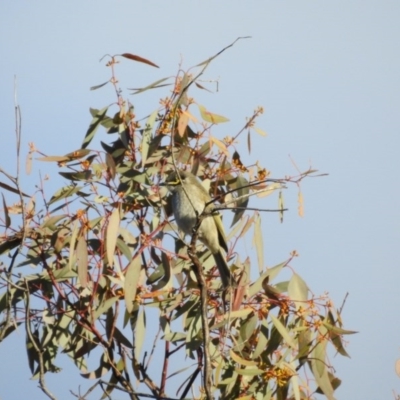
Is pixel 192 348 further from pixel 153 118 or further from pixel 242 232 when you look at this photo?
pixel 153 118

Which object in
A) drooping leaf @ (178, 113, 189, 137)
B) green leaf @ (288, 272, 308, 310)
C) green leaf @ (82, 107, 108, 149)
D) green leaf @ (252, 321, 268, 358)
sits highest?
green leaf @ (82, 107, 108, 149)

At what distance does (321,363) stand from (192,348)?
51 centimetres

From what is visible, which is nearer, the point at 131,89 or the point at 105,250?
the point at 105,250

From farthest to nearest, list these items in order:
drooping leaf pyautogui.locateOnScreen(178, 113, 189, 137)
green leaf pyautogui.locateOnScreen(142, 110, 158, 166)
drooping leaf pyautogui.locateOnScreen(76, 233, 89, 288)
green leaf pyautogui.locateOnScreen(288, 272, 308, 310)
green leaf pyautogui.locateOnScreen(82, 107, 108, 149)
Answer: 1. green leaf pyautogui.locateOnScreen(82, 107, 108, 149)
2. drooping leaf pyautogui.locateOnScreen(178, 113, 189, 137)
3. green leaf pyautogui.locateOnScreen(142, 110, 158, 166)
4. green leaf pyautogui.locateOnScreen(288, 272, 308, 310)
5. drooping leaf pyautogui.locateOnScreen(76, 233, 89, 288)

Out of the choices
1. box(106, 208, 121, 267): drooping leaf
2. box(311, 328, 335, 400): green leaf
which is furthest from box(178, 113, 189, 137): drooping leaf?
box(311, 328, 335, 400): green leaf

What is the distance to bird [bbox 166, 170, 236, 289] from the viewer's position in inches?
137

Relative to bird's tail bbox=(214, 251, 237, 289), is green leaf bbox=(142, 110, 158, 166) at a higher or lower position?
higher

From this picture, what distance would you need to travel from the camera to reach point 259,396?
3.16 m

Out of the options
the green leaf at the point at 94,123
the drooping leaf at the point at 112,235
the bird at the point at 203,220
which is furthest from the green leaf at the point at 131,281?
the green leaf at the point at 94,123

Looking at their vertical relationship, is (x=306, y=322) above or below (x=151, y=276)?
below

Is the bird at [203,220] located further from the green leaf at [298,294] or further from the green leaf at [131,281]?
the green leaf at [131,281]

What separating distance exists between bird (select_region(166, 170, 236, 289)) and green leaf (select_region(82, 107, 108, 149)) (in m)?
0.38

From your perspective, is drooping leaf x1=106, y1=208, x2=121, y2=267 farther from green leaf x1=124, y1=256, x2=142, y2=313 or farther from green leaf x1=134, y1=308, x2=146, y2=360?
green leaf x1=134, y1=308, x2=146, y2=360

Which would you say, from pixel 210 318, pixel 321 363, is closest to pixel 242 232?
pixel 210 318
